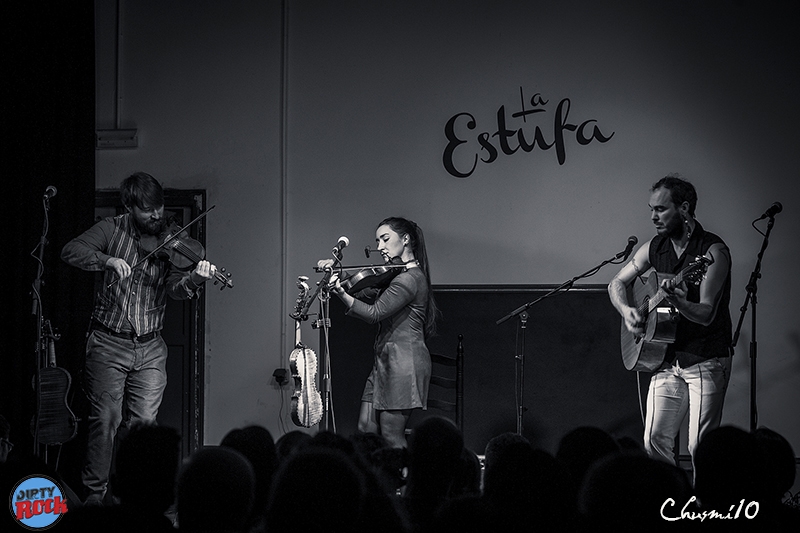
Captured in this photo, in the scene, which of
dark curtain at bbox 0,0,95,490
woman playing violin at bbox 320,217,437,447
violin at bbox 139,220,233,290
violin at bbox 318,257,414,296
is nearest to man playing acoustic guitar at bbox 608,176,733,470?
woman playing violin at bbox 320,217,437,447

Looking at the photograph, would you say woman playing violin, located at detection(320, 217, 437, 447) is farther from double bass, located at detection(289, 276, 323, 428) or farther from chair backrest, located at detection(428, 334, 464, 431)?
chair backrest, located at detection(428, 334, 464, 431)

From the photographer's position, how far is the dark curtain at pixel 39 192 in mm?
4988

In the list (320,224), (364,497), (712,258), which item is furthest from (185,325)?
(364,497)

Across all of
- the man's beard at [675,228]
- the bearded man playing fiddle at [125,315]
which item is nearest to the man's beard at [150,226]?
the bearded man playing fiddle at [125,315]

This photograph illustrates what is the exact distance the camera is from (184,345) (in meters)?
5.84

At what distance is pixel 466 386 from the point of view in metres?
5.58

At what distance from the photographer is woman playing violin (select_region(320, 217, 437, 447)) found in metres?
4.37

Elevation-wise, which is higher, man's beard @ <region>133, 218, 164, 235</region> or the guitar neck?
man's beard @ <region>133, 218, 164, 235</region>

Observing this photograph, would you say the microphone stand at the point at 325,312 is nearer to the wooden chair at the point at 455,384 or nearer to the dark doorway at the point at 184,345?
the wooden chair at the point at 455,384

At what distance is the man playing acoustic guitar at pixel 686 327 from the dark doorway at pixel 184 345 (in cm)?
325

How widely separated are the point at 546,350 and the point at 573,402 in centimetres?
41

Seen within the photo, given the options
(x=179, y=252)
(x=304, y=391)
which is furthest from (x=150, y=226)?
(x=304, y=391)

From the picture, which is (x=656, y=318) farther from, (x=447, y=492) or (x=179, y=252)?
(x=179, y=252)

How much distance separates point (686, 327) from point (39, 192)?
13.6 feet
